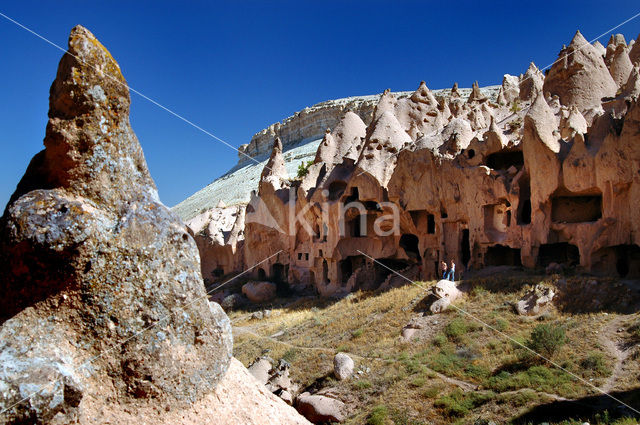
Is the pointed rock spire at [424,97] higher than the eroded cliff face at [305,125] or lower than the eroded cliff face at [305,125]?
lower

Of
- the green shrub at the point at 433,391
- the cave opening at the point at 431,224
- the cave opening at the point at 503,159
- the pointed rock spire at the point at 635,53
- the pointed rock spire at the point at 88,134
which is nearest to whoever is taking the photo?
the pointed rock spire at the point at 88,134

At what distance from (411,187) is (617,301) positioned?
1041cm

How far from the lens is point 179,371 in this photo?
445 cm

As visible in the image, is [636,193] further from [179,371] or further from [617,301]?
[179,371]

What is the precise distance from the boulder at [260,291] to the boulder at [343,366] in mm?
14524

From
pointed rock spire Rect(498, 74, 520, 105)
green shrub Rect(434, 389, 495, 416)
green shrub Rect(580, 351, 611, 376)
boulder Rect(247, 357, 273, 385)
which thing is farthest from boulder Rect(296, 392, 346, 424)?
pointed rock spire Rect(498, 74, 520, 105)

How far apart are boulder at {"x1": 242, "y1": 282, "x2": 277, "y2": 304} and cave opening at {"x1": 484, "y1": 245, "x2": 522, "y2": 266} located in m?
12.9

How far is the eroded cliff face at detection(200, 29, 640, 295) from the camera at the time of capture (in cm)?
→ 1636

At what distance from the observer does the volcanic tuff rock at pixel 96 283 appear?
151 inches

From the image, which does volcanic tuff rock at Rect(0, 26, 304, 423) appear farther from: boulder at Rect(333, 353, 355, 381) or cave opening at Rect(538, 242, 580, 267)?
cave opening at Rect(538, 242, 580, 267)

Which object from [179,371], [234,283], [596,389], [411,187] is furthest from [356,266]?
[179,371]

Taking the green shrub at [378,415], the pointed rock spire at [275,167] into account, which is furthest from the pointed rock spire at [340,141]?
the green shrub at [378,415]

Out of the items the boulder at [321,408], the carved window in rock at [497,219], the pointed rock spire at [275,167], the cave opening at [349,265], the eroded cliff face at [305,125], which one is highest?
the eroded cliff face at [305,125]

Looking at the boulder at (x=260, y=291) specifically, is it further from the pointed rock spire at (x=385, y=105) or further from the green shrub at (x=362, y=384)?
the green shrub at (x=362, y=384)
